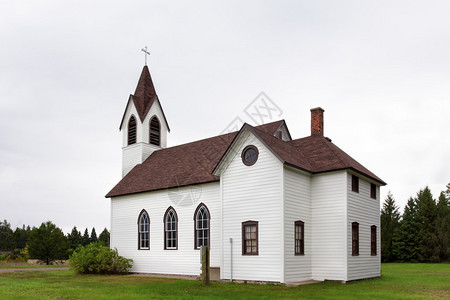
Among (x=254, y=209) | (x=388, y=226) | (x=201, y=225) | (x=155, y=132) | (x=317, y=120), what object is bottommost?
(x=388, y=226)

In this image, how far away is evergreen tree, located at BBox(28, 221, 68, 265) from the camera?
180ft

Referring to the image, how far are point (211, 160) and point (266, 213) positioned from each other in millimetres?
7903

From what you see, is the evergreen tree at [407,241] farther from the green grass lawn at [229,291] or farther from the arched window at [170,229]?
the arched window at [170,229]

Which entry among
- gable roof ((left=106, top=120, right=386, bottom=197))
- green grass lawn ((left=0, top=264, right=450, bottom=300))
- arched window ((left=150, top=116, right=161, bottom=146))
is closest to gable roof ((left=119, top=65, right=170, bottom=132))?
arched window ((left=150, top=116, right=161, bottom=146))

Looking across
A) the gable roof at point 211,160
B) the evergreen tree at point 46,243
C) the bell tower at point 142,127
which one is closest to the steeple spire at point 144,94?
the bell tower at point 142,127

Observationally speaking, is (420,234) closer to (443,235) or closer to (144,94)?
(443,235)

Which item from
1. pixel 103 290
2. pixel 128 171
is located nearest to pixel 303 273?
pixel 103 290

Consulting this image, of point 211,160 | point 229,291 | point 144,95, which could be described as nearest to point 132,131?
point 144,95

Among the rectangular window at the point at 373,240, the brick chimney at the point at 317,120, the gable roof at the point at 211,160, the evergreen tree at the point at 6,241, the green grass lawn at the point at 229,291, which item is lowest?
the evergreen tree at the point at 6,241

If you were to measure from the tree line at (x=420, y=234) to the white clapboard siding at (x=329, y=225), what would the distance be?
1557 inches

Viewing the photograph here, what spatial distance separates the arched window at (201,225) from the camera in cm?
2666

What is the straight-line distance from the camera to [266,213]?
72.6 feet

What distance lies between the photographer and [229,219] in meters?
23.6

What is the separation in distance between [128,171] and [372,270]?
815 inches
